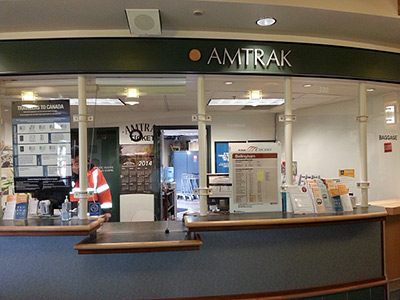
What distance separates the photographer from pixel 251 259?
97.0 inches

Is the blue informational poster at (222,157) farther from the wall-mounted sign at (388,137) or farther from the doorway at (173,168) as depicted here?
the wall-mounted sign at (388,137)

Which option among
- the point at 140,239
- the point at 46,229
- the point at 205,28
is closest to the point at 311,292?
the point at 140,239

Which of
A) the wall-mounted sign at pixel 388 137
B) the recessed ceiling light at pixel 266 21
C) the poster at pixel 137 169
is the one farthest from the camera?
the wall-mounted sign at pixel 388 137

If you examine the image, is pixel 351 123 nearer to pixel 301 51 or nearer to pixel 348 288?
pixel 301 51

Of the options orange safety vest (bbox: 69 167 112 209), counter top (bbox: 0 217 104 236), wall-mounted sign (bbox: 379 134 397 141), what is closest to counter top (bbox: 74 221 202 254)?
counter top (bbox: 0 217 104 236)

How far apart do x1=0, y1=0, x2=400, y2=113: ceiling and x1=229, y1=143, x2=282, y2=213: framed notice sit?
61 cm

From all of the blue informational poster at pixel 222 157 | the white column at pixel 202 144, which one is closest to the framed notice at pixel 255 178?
the blue informational poster at pixel 222 157

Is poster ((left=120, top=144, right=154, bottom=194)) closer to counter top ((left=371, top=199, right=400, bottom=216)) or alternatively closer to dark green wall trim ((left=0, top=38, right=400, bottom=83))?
dark green wall trim ((left=0, top=38, right=400, bottom=83))

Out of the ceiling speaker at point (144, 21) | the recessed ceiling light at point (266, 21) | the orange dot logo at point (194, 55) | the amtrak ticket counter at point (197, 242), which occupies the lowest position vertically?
the amtrak ticket counter at point (197, 242)

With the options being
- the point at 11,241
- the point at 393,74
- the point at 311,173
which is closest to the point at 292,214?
the point at 311,173

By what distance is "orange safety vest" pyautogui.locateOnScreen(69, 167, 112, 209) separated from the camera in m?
2.63

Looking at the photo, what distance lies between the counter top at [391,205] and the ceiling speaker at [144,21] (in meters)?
2.99

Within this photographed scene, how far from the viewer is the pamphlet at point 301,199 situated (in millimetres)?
2643

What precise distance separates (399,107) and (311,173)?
1.47m
